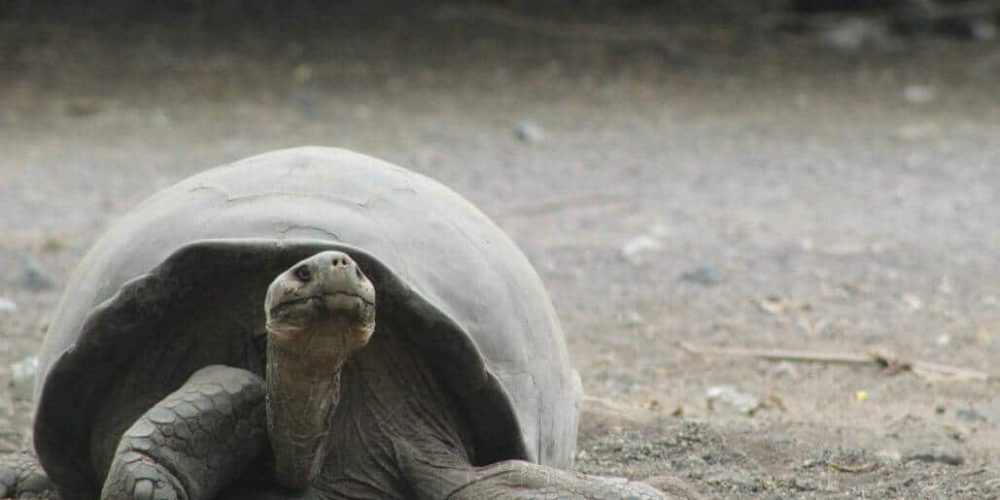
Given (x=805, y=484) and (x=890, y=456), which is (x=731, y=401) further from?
(x=805, y=484)

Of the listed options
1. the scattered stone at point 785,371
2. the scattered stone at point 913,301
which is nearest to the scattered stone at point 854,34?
the scattered stone at point 913,301

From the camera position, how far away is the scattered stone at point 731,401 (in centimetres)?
364

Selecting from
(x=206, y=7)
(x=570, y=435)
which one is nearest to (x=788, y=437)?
(x=570, y=435)

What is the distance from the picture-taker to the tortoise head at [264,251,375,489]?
1.94 meters

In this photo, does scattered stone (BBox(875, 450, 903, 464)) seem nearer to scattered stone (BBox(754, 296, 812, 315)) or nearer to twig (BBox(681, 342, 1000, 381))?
twig (BBox(681, 342, 1000, 381))

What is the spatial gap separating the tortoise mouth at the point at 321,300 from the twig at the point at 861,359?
231 cm

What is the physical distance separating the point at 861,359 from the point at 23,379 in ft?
6.62

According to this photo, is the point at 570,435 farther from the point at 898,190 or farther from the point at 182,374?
the point at 898,190

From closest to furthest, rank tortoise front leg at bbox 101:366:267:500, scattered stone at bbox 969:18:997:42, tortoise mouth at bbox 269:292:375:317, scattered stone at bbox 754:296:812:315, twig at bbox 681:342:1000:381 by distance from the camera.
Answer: tortoise mouth at bbox 269:292:375:317 < tortoise front leg at bbox 101:366:267:500 < twig at bbox 681:342:1000:381 < scattered stone at bbox 754:296:812:315 < scattered stone at bbox 969:18:997:42

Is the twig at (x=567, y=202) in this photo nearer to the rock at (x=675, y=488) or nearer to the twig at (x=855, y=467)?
the twig at (x=855, y=467)

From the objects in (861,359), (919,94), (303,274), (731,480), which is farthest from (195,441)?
(919,94)

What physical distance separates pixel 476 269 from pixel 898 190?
174 inches

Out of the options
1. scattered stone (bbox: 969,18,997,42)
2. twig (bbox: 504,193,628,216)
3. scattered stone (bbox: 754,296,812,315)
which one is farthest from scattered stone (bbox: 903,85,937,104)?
scattered stone (bbox: 754,296,812,315)

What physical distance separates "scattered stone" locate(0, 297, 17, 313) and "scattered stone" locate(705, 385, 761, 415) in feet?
6.37
